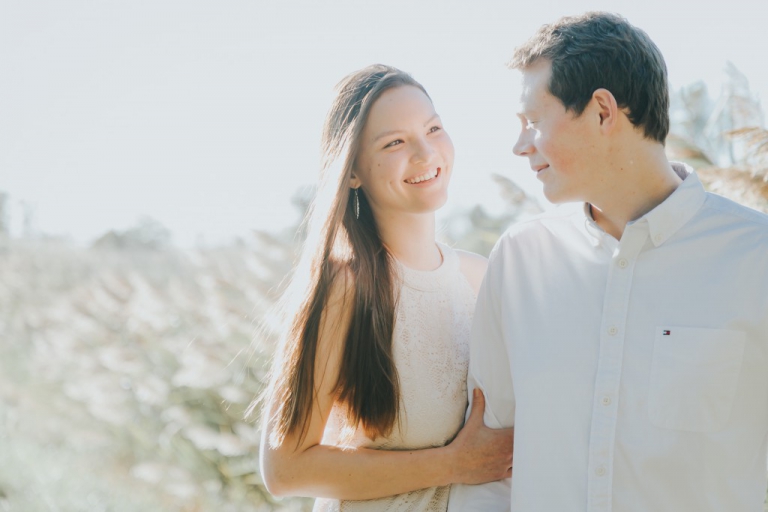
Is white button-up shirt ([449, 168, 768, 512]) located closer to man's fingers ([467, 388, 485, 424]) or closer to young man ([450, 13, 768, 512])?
young man ([450, 13, 768, 512])

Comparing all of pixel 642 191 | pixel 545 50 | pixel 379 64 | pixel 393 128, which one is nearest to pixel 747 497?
pixel 642 191

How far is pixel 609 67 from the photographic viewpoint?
2121 millimetres

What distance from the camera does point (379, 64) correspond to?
A: 267 centimetres

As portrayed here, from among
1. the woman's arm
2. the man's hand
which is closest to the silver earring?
the woman's arm

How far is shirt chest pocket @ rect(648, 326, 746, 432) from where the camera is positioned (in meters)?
1.85

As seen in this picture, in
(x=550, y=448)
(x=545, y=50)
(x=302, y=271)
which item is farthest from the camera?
(x=302, y=271)

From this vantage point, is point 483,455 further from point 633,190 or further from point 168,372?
point 168,372

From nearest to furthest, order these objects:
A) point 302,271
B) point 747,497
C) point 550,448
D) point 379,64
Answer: point 747,497 → point 550,448 → point 302,271 → point 379,64

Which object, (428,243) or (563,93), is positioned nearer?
(563,93)

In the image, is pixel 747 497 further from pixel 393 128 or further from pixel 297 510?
pixel 297 510

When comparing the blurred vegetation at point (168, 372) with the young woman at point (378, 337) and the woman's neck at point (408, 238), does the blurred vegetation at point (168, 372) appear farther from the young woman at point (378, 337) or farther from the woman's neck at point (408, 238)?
the young woman at point (378, 337)

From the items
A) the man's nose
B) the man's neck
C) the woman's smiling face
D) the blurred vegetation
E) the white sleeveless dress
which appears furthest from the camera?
the blurred vegetation

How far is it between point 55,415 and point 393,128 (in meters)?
4.55

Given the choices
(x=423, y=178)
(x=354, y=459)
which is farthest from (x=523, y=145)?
(x=354, y=459)
